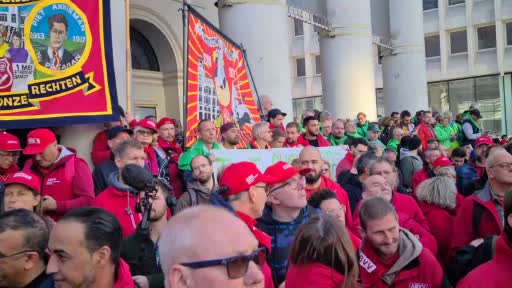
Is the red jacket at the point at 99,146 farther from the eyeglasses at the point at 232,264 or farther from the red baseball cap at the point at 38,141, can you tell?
the eyeglasses at the point at 232,264

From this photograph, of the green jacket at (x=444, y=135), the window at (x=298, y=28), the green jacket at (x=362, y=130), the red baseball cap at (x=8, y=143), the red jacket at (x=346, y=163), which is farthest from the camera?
the window at (x=298, y=28)

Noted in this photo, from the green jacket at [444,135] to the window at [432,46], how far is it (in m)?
21.9

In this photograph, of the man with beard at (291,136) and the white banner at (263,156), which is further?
the man with beard at (291,136)

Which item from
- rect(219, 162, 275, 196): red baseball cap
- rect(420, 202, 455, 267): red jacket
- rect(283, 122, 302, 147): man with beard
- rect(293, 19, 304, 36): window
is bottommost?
rect(420, 202, 455, 267): red jacket

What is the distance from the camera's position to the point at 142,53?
591 inches

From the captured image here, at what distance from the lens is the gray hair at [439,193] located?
488 cm

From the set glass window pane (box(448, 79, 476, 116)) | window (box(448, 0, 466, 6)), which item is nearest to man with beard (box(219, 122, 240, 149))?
glass window pane (box(448, 79, 476, 116))

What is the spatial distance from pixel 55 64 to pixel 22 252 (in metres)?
3.32

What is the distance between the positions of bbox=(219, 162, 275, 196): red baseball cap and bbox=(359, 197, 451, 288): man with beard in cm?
74

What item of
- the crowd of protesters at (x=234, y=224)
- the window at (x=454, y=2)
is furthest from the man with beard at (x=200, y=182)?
the window at (x=454, y=2)

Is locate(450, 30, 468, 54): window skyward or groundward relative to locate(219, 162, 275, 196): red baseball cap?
skyward

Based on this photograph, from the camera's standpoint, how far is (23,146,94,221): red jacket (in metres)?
4.56

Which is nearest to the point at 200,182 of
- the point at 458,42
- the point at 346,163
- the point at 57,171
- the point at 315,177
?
the point at 315,177

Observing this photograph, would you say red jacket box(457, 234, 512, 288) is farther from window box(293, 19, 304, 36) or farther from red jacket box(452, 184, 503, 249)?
window box(293, 19, 304, 36)
